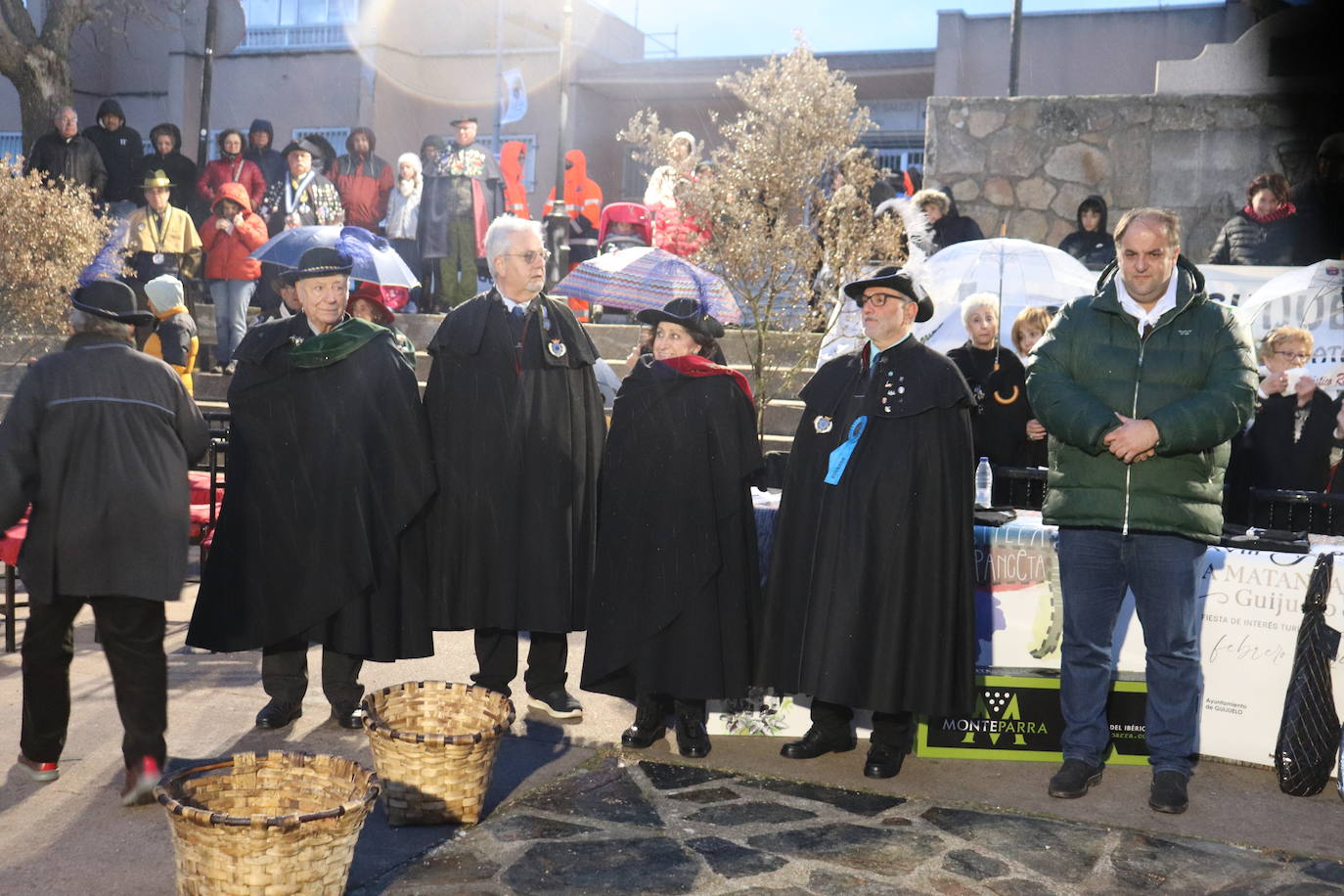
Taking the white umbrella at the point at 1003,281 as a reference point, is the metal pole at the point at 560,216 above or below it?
above

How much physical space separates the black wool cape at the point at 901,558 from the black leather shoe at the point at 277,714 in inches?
81.5

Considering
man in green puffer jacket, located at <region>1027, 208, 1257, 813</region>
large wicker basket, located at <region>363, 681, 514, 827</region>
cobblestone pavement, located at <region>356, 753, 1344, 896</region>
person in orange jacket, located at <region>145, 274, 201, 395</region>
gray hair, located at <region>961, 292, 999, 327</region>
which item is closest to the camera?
cobblestone pavement, located at <region>356, 753, 1344, 896</region>

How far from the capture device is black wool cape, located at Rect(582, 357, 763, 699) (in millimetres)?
5586

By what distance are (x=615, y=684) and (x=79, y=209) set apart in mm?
8955

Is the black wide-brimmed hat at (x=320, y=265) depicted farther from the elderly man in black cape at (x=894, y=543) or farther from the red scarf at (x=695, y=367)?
the elderly man in black cape at (x=894, y=543)

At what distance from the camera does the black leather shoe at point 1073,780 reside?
5242mm

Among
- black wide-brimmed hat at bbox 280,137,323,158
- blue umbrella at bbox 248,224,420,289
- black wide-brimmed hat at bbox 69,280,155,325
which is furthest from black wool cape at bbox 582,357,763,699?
black wide-brimmed hat at bbox 280,137,323,158

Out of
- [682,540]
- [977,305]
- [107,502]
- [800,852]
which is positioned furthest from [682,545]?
[977,305]

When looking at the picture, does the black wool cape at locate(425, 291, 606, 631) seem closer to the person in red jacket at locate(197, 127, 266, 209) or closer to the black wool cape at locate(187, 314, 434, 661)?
the black wool cape at locate(187, 314, 434, 661)

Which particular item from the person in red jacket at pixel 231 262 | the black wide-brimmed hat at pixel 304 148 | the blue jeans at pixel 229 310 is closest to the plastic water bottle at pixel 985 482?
the person in red jacket at pixel 231 262

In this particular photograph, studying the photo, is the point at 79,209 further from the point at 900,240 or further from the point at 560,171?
the point at 900,240

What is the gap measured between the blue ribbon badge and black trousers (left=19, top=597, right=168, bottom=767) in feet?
8.07

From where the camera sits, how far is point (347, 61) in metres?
26.0

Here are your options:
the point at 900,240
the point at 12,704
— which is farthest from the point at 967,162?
the point at 12,704
